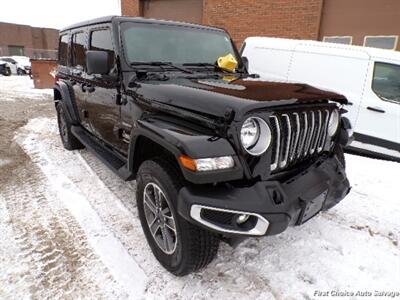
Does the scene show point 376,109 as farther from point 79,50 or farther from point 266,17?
point 266,17

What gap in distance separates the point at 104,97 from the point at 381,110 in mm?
4550

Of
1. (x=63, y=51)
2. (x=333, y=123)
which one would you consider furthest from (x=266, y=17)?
(x=333, y=123)

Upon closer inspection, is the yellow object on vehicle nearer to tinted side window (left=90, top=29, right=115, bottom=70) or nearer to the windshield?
the windshield

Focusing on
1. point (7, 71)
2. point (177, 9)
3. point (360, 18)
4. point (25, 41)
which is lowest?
point (7, 71)

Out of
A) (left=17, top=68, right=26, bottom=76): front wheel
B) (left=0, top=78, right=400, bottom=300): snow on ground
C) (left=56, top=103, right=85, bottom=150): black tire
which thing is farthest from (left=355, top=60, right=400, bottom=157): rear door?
(left=17, top=68, right=26, bottom=76): front wheel

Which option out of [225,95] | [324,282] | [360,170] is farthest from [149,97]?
[360,170]

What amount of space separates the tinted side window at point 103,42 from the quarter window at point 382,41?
7.21 metres

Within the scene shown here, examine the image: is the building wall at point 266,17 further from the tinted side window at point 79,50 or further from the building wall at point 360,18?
the tinted side window at point 79,50

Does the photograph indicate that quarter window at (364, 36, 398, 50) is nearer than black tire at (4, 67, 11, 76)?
Yes

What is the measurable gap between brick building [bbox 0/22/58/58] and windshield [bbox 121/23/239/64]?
50.6m

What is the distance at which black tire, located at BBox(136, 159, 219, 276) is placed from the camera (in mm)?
2180

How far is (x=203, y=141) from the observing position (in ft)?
6.64

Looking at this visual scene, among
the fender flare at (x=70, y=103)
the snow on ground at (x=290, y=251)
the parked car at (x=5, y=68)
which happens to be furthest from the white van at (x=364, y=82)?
the parked car at (x=5, y=68)

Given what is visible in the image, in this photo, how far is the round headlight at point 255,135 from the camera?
6.89 ft
